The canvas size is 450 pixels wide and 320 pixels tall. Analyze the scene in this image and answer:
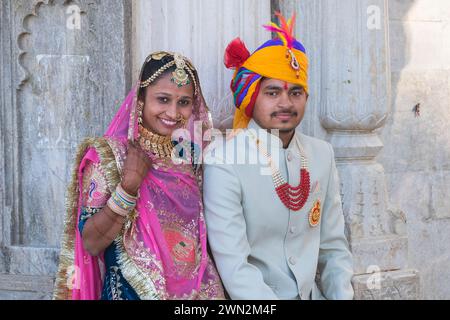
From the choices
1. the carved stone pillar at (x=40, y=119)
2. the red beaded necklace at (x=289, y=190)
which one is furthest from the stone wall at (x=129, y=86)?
the red beaded necklace at (x=289, y=190)

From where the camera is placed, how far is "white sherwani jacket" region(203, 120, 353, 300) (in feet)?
9.86

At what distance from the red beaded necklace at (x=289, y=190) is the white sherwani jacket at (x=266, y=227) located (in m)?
0.02

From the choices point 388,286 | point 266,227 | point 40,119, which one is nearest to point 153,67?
point 266,227

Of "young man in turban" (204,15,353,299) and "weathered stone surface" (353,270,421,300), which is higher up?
"young man in turban" (204,15,353,299)

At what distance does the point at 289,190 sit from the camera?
124 inches

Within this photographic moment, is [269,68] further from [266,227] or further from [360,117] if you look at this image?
[360,117]

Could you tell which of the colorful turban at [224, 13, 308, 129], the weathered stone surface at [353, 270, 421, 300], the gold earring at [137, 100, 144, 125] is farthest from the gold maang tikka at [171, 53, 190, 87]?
the weathered stone surface at [353, 270, 421, 300]

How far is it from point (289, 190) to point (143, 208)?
67 cm

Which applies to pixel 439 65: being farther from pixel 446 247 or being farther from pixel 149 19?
pixel 149 19

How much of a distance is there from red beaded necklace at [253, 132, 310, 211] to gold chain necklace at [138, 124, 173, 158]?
431mm

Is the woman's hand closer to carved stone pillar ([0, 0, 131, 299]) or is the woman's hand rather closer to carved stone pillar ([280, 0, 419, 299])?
carved stone pillar ([0, 0, 131, 299])

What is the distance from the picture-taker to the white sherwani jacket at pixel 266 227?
9.86 ft

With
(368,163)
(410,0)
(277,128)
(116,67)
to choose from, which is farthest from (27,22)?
(410,0)

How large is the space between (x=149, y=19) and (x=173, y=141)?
875 millimetres
